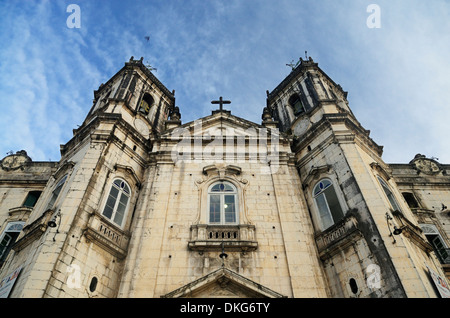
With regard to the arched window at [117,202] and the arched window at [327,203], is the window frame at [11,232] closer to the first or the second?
the arched window at [117,202]

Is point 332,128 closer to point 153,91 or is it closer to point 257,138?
point 257,138

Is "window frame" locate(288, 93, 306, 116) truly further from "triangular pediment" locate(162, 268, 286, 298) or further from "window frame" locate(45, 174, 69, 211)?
"window frame" locate(45, 174, 69, 211)

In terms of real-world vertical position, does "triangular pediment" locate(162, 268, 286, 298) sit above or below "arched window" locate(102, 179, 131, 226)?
below

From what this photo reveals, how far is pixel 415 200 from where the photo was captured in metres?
19.1

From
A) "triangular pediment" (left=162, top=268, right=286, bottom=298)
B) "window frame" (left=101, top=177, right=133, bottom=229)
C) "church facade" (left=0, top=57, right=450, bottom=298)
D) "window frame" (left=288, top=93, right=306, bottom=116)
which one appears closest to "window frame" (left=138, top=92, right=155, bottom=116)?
"church facade" (left=0, top=57, right=450, bottom=298)

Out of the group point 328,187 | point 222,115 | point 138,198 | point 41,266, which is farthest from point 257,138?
point 41,266

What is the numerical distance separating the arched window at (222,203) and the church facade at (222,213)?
61 millimetres

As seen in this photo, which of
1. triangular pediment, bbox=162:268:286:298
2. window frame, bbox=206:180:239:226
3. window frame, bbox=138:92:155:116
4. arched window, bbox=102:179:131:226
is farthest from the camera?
window frame, bbox=138:92:155:116

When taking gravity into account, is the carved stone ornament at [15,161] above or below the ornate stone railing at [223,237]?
above

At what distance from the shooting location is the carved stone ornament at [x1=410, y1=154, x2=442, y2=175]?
20.7 metres

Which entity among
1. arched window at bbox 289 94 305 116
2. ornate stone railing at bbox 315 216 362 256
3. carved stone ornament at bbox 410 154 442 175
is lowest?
ornate stone railing at bbox 315 216 362 256

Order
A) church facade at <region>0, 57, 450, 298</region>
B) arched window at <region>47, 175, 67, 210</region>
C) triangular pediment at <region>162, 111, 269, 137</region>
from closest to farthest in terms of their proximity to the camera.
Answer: church facade at <region>0, 57, 450, 298</region> → arched window at <region>47, 175, 67, 210</region> → triangular pediment at <region>162, 111, 269, 137</region>

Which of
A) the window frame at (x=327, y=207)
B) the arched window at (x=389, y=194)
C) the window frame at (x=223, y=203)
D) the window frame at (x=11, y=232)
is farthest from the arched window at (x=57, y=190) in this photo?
the arched window at (x=389, y=194)

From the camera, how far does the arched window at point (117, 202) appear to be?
13523 millimetres
